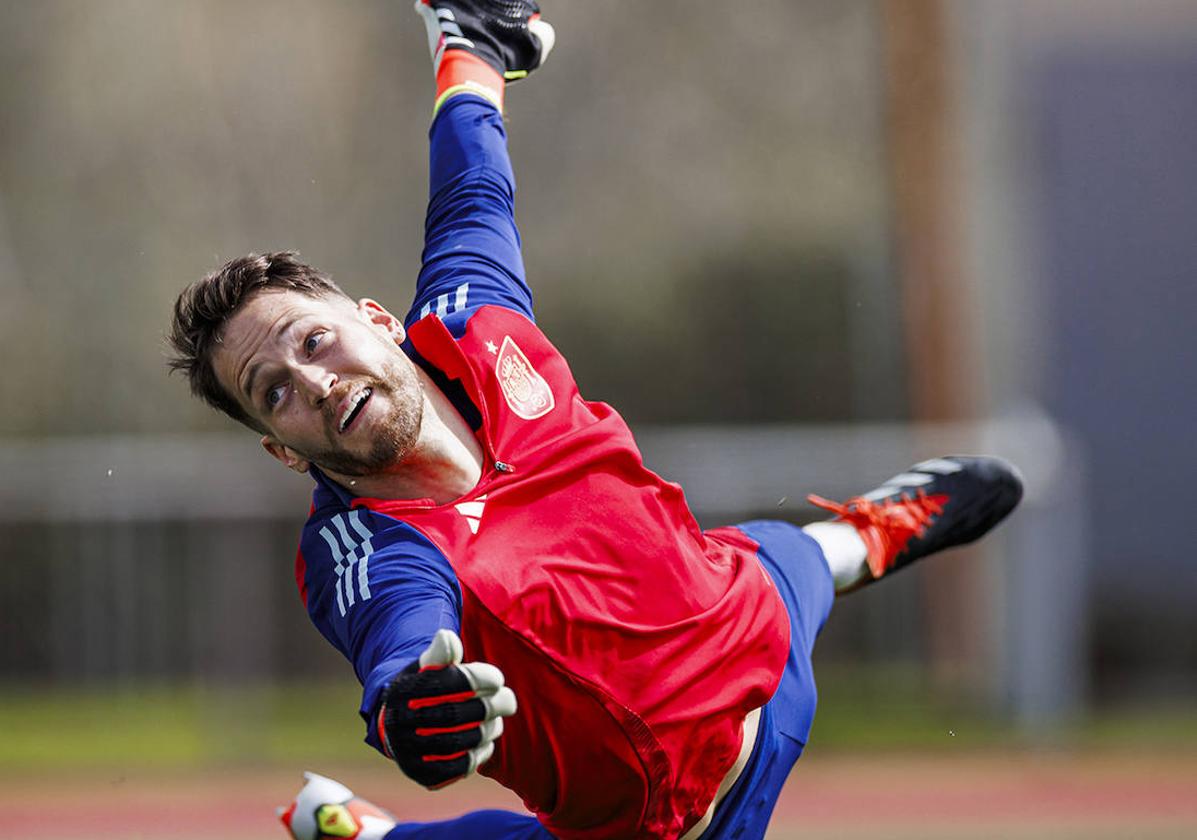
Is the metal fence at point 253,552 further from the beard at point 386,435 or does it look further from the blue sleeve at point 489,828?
the beard at point 386,435

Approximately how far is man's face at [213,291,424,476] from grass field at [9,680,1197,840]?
5.03 meters

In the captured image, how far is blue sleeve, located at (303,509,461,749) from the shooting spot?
2.62 m

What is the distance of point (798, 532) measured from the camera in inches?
155

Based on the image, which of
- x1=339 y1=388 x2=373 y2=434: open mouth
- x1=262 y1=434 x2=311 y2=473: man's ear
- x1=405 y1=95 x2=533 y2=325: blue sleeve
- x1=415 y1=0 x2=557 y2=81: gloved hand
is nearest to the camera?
x1=339 y1=388 x2=373 y2=434: open mouth

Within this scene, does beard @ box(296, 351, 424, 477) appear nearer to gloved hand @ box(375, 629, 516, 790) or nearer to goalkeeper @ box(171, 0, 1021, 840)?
goalkeeper @ box(171, 0, 1021, 840)

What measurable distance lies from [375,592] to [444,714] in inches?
21.5

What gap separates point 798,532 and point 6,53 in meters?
10.6

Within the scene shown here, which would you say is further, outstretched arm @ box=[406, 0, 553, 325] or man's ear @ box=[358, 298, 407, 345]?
outstretched arm @ box=[406, 0, 553, 325]

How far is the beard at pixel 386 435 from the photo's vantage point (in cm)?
309

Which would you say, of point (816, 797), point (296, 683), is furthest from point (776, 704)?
point (296, 683)

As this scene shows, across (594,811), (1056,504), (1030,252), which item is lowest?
(1056,504)

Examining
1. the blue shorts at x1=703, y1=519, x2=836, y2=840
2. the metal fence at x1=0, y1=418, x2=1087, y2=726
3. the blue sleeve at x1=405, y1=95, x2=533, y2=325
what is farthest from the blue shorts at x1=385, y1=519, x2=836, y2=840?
the metal fence at x1=0, y1=418, x2=1087, y2=726

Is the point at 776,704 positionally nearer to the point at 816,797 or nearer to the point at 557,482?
the point at 557,482

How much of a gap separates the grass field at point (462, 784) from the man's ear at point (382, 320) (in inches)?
192
